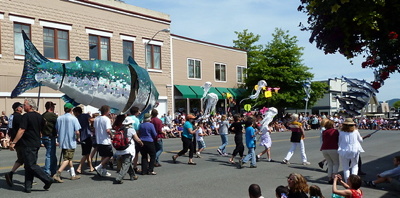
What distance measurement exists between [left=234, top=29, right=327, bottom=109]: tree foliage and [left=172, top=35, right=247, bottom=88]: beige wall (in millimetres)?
1851

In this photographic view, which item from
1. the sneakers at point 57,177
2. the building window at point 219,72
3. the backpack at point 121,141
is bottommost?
the sneakers at point 57,177

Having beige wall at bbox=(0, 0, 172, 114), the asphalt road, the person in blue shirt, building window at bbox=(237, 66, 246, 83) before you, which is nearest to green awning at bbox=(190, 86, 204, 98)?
beige wall at bbox=(0, 0, 172, 114)

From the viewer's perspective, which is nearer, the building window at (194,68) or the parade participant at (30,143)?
the parade participant at (30,143)

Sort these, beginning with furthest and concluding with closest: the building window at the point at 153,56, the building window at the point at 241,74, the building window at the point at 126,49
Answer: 1. the building window at the point at 241,74
2. the building window at the point at 153,56
3. the building window at the point at 126,49

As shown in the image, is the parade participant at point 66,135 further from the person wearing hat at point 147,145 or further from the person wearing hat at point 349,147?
the person wearing hat at point 349,147

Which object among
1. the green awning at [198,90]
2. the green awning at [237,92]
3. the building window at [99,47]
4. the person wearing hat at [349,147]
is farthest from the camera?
the green awning at [237,92]

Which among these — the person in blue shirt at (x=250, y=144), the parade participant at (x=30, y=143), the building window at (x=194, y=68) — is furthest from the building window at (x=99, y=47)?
the parade participant at (x=30, y=143)

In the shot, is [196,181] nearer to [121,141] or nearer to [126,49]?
[121,141]

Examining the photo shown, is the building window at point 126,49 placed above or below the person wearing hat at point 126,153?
above

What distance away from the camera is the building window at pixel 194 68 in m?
32.5

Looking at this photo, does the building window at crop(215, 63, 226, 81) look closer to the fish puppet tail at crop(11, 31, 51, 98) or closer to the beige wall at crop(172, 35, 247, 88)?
the beige wall at crop(172, 35, 247, 88)

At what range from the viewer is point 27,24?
21.5 m

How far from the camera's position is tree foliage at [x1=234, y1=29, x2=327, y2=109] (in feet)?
124

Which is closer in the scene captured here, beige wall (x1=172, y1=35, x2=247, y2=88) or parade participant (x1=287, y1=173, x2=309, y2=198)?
Answer: parade participant (x1=287, y1=173, x2=309, y2=198)
